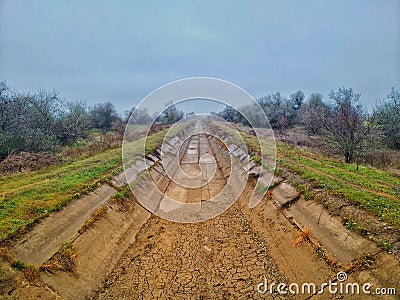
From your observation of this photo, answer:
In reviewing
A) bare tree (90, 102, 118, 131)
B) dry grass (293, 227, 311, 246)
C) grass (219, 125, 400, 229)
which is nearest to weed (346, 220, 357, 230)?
grass (219, 125, 400, 229)

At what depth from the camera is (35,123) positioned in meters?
22.7

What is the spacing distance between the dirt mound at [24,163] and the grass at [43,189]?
850mm

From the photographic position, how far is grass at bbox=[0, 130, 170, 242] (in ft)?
26.7

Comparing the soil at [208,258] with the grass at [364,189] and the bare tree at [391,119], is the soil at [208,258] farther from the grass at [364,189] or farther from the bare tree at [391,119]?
the bare tree at [391,119]

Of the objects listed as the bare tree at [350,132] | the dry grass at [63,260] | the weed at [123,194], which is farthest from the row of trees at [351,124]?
the dry grass at [63,260]

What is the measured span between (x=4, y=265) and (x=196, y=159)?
19871 mm

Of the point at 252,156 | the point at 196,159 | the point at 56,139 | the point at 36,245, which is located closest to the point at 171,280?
the point at 36,245

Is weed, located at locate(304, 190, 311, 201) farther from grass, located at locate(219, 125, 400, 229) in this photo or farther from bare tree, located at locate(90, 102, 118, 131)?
bare tree, located at locate(90, 102, 118, 131)

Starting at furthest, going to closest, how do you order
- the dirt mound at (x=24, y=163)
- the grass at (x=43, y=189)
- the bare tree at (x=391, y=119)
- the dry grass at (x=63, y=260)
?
the bare tree at (x=391, y=119) < the dirt mound at (x=24, y=163) < the grass at (x=43, y=189) < the dry grass at (x=63, y=260)

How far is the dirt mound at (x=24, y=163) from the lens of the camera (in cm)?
1505

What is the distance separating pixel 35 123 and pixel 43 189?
47.0 feet

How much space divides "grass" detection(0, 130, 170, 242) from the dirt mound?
85cm

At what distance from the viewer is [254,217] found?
446 inches

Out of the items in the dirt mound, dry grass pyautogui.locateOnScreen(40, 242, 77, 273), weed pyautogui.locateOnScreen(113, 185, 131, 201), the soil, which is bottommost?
the soil
